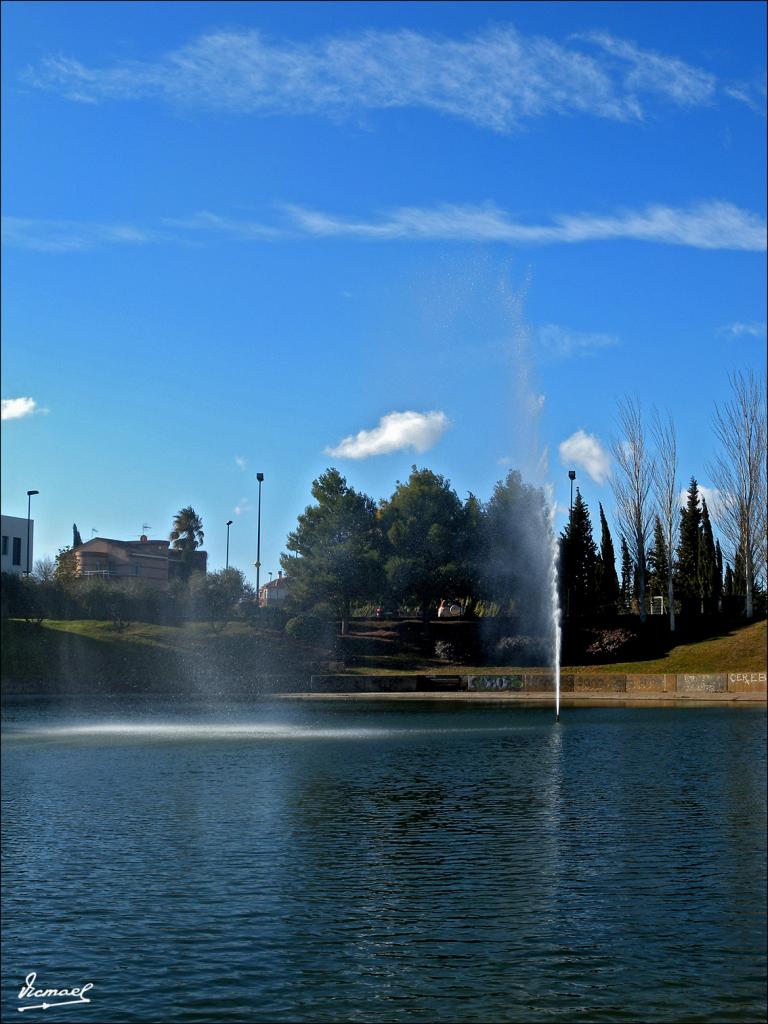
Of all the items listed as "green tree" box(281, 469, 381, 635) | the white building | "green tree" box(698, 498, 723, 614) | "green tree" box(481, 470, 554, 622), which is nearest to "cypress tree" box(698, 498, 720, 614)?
"green tree" box(698, 498, 723, 614)

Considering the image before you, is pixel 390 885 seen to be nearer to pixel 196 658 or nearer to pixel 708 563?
pixel 196 658

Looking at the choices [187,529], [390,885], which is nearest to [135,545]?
[187,529]

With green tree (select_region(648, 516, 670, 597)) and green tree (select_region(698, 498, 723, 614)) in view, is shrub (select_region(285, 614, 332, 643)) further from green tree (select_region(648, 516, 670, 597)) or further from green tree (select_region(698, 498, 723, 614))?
green tree (select_region(698, 498, 723, 614))

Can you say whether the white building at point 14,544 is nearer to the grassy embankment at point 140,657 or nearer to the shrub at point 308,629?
the grassy embankment at point 140,657

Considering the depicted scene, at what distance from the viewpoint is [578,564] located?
91.4m

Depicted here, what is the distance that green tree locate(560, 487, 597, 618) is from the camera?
87.3 m

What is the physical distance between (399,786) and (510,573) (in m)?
52.9

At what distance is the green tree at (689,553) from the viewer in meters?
102

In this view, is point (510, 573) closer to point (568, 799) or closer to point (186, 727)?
point (186, 727)

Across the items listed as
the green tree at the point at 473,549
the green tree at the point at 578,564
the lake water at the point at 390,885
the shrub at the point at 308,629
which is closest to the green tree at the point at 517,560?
the green tree at the point at 473,549

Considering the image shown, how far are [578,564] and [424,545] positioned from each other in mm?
17771

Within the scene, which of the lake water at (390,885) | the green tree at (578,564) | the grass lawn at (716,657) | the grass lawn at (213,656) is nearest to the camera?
the lake water at (390,885)

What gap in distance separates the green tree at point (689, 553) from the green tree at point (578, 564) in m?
11.0

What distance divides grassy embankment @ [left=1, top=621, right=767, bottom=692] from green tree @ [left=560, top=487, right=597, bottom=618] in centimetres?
1649
